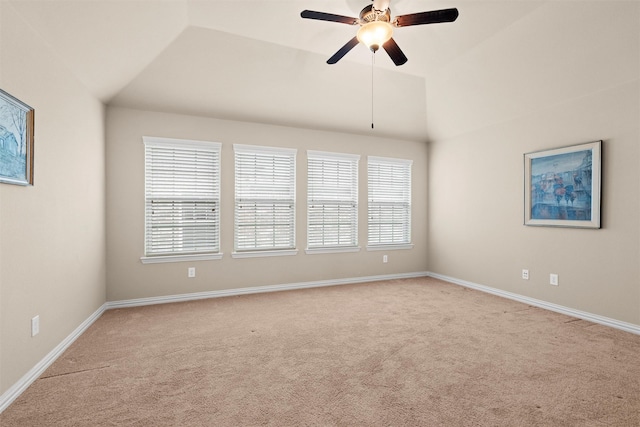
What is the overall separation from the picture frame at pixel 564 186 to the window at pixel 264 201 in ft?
10.9

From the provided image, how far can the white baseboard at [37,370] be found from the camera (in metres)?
2.04

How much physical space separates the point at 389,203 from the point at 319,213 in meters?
1.39

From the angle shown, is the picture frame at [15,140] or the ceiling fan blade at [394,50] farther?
the ceiling fan blade at [394,50]

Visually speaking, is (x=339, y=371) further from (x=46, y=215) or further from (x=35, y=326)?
(x=46, y=215)

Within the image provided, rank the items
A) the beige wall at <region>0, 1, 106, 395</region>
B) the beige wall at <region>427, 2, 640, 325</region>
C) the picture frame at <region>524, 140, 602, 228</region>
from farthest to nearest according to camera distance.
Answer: the picture frame at <region>524, 140, 602, 228</region> → the beige wall at <region>427, 2, 640, 325</region> → the beige wall at <region>0, 1, 106, 395</region>

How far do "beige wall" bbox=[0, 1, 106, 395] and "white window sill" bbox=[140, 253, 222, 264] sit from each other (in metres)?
0.63

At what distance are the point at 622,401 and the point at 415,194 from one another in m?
4.19

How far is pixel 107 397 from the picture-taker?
2127 mm

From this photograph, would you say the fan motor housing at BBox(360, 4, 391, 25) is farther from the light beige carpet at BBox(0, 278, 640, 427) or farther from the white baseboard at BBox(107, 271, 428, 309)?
the white baseboard at BBox(107, 271, 428, 309)

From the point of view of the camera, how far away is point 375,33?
2479 mm

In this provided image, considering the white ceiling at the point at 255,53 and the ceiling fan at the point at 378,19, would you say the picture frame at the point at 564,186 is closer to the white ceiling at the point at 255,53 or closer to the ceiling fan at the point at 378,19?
the white ceiling at the point at 255,53

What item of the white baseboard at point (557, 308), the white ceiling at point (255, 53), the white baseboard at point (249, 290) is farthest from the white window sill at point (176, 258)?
the white baseboard at point (557, 308)

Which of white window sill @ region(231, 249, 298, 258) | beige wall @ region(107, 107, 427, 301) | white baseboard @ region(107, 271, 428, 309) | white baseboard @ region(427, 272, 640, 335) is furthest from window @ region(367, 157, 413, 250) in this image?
white window sill @ region(231, 249, 298, 258)

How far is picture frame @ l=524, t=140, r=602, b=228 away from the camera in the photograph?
11.6 feet
